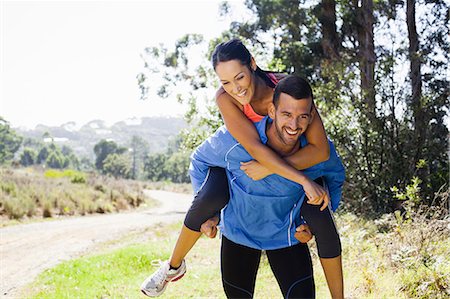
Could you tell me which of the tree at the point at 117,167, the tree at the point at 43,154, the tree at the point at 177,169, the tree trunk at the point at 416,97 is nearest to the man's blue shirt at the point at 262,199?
the tree trunk at the point at 416,97

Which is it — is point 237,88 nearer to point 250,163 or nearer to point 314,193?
point 250,163

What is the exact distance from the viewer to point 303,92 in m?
2.80

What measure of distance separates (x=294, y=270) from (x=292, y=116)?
31.8 inches

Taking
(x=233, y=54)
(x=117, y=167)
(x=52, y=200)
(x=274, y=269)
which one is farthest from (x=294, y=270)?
(x=117, y=167)

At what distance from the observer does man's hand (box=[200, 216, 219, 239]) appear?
10.0 feet

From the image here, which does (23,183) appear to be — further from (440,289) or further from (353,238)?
(440,289)

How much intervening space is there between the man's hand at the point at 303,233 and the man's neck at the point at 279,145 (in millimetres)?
390

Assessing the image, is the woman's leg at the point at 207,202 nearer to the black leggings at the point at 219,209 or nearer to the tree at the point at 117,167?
the black leggings at the point at 219,209

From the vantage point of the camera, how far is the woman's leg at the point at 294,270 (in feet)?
9.28

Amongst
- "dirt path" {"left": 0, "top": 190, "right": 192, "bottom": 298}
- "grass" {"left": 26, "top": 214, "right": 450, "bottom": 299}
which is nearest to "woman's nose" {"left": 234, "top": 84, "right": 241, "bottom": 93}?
"grass" {"left": 26, "top": 214, "right": 450, "bottom": 299}

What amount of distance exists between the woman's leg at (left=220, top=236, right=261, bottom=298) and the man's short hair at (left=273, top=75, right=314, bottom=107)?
86 centimetres

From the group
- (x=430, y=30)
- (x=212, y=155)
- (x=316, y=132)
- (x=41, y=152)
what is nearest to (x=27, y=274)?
(x=212, y=155)

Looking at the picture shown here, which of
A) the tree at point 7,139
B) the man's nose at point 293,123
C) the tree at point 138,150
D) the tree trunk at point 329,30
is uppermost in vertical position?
the tree trunk at point 329,30

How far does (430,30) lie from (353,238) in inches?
252
